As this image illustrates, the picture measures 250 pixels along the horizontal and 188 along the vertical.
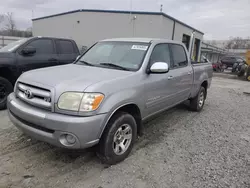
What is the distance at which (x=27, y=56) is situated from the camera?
5316mm

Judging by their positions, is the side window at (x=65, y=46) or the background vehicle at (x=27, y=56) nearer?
the background vehicle at (x=27, y=56)

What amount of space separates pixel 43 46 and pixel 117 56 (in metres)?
3.22

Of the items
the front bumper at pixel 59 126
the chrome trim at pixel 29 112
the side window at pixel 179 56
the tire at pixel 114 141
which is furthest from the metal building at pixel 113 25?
the front bumper at pixel 59 126

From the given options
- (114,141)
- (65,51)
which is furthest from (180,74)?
(65,51)

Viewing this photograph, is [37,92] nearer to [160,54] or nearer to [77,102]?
[77,102]

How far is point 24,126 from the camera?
2652mm

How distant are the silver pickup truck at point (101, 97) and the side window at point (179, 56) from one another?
8.9 inches

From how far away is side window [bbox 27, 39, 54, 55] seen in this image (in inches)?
222

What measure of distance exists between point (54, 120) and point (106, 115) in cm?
63

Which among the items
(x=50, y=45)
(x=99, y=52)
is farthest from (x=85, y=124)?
(x=50, y=45)

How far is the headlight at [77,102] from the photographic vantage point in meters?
2.39

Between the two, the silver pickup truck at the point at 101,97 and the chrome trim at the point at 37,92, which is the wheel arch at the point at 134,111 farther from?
the chrome trim at the point at 37,92

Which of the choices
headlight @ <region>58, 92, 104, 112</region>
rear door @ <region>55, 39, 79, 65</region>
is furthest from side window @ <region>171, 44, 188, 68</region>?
rear door @ <region>55, 39, 79, 65</region>

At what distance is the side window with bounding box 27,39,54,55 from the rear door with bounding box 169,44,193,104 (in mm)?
3626
